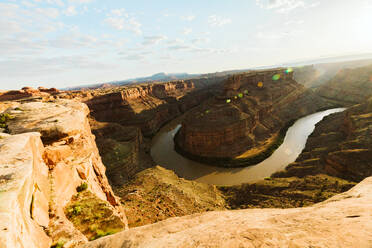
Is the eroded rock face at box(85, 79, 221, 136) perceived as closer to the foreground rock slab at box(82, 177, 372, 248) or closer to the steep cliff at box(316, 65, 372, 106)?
the foreground rock slab at box(82, 177, 372, 248)

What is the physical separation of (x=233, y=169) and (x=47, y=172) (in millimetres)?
25114

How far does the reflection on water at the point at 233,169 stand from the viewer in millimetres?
24781

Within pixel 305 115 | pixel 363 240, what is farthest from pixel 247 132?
pixel 363 240

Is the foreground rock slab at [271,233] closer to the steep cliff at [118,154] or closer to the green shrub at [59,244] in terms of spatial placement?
the green shrub at [59,244]

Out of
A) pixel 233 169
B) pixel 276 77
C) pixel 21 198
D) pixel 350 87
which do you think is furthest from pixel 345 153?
pixel 350 87

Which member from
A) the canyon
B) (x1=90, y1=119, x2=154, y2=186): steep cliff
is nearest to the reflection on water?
the canyon

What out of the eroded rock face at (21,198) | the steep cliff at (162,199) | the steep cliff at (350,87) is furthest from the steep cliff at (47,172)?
the steep cliff at (350,87)

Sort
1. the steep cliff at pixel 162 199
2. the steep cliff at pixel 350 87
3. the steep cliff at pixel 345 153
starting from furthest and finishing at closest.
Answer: the steep cliff at pixel 350 87 → the steep cliff at pixel 345 153 → the steep cliff at pixel 162 199

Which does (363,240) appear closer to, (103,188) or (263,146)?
(103,188)

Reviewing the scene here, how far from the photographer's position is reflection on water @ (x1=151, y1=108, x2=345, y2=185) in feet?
81.3

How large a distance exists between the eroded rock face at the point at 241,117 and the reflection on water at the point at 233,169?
2676mm

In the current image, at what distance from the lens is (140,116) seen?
161 feet

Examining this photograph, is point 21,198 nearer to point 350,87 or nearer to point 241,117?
point 241,117

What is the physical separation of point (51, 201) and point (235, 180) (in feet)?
76.8
